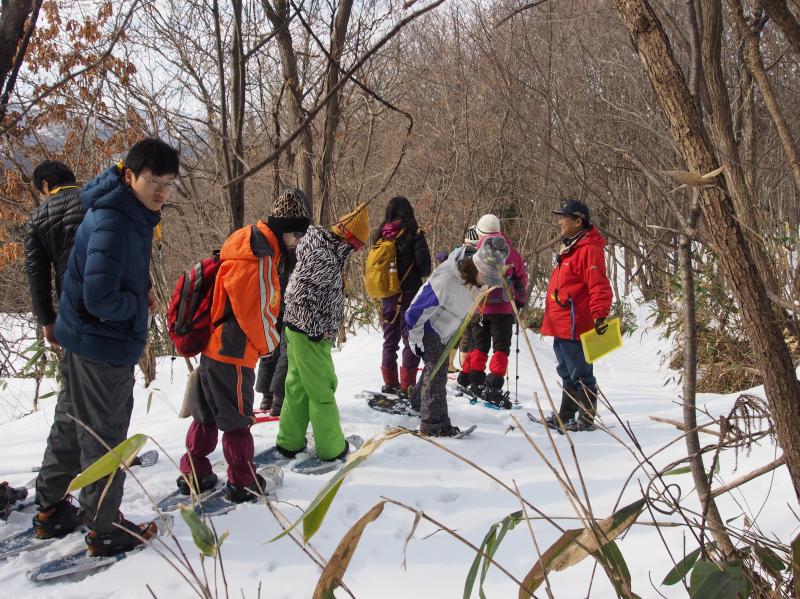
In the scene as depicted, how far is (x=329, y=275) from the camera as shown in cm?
385

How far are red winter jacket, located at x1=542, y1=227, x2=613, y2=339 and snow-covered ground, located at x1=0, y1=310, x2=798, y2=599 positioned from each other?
0.89 meters

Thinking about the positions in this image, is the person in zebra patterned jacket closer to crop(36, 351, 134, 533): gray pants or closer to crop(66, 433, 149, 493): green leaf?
crop(36, 351, 134, 533): gray pants

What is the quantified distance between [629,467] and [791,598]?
2593 mm

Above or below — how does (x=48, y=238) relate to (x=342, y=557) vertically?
above

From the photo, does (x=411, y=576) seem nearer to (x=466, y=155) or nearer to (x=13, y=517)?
(x=13, y=517)

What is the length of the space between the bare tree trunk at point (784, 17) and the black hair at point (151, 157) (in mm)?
2255

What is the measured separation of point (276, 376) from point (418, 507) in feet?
6.84

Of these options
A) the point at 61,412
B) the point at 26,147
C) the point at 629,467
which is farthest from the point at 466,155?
the point at 61,412

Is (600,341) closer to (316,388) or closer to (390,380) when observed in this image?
(390,380)

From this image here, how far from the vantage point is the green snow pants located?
3.71 meters

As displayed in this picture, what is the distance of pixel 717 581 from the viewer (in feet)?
3.51

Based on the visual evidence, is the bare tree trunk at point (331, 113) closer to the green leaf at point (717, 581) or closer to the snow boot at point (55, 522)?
the snow boot at point (55, 522)

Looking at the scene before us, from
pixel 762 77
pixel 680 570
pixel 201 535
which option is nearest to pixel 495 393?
pixel 762 77

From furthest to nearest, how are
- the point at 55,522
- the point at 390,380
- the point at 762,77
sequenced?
the point at 390,380 < the point at 55,522 < the point at 762,77
